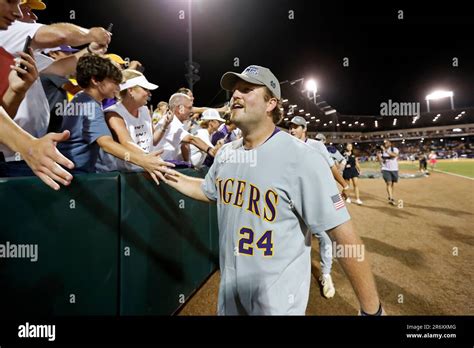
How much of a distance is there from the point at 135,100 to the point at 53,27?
1.08 metres

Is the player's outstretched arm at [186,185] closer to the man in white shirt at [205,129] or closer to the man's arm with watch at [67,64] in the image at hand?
the man's arm with watch at [67,64]

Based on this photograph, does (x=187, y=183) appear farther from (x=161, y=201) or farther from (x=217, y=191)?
(x=161, y=201)

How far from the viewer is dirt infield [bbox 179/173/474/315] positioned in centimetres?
290

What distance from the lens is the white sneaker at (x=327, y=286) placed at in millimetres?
3146

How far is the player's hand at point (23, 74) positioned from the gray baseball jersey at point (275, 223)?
1251 mm

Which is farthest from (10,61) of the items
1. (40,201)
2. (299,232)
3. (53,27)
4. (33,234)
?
A: (299,232)

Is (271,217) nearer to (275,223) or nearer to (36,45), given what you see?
(275,223)

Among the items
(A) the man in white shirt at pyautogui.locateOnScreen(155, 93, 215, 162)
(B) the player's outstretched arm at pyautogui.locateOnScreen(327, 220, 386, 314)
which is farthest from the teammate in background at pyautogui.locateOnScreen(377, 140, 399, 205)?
(B) the player's outstretched arm at pyautogui.locateOnScreen(327, 220, 386, 314)

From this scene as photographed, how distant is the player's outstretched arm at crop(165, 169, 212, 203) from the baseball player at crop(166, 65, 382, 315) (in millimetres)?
240

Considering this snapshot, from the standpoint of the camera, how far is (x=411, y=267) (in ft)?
12.6

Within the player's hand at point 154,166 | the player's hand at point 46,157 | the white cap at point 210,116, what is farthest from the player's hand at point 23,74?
the white cap at point 210,116

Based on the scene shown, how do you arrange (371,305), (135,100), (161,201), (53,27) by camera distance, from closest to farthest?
(371,305)
(53,27)
(161,201)
(135,100)

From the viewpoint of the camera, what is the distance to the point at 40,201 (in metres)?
1.54

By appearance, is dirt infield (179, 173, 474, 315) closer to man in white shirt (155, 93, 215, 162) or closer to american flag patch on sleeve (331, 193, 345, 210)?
man in white shirt (155, 93, 215, 162)
